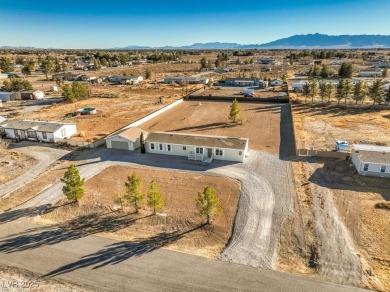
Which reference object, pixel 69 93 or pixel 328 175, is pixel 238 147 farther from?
pixel 69 93

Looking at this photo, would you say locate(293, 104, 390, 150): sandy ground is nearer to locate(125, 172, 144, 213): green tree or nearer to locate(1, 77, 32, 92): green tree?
locate(125, 172, 144, 213): green tree

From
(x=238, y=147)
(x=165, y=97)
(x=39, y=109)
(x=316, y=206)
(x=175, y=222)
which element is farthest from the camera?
(x=165, y=97)

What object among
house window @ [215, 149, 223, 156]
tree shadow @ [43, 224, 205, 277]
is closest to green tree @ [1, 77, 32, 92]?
house window @ [215, 149, 223, 156]

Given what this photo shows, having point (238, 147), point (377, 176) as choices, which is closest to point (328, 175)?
point (377, 176)

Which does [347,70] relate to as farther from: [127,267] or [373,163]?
[127,267]

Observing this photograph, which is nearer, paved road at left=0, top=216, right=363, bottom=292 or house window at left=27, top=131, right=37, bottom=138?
paved road at left=0, top=216, right=363, bottom=292

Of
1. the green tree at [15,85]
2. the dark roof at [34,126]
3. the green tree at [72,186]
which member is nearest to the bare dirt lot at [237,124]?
the dark roof at [34,126]

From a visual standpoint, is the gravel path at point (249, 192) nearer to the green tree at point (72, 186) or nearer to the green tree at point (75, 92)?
A: the green tree at point (72, 186)
